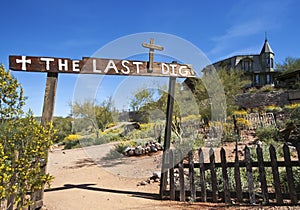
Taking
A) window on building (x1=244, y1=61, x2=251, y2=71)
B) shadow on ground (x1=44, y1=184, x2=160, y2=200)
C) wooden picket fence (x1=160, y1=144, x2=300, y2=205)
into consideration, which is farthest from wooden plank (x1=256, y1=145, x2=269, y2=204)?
window on building (x1=244, y1=61, x2=251, y2=71)

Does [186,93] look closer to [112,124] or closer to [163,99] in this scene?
[163,99]

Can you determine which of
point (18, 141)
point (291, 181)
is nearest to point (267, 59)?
point (291, 181)

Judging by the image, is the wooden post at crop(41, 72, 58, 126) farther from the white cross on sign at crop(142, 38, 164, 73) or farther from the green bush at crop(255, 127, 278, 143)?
the green bush at crop(255, 127, 278, 143)

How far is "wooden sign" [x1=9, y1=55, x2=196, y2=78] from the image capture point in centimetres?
488

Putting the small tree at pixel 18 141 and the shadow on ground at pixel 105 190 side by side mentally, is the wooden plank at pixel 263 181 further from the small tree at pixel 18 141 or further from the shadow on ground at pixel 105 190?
the small tree at pixel 18 141

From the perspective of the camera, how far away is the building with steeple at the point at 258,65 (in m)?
46.6

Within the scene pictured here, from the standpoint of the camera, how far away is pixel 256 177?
20.2ft

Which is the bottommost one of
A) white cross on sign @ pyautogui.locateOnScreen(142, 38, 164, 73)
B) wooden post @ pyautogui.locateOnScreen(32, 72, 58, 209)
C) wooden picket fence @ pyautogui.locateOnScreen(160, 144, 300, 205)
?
wooden picket fence @ pyautogui.locateOnScreen(160, 144, 300, 205)

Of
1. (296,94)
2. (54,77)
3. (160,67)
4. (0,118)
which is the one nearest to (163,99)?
(160,67)

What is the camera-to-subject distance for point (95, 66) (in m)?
5.40

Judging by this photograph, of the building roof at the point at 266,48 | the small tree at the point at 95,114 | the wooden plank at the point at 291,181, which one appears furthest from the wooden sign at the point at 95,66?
the building roof at the point at 266,48

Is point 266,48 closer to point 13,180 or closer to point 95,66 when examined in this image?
point 95,66

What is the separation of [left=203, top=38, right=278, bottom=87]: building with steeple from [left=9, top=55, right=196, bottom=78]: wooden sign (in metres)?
42.4

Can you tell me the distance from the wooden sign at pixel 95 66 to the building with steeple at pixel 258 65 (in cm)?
4239
